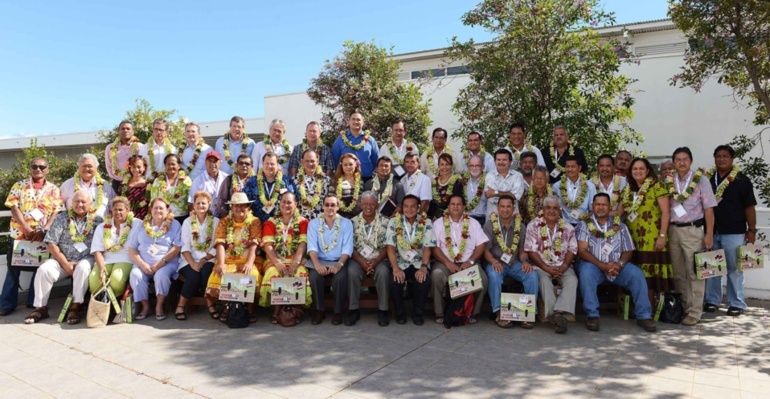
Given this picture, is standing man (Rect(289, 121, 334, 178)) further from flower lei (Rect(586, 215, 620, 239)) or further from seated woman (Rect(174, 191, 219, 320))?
flower lei (Rect(586, 215, 620, 239))

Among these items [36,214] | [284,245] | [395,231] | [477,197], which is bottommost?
[284,245]

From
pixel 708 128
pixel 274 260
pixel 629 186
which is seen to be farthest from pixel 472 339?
pixel 708 128

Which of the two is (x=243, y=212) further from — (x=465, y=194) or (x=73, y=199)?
(x=465, y=194)

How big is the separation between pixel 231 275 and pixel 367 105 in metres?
6.79

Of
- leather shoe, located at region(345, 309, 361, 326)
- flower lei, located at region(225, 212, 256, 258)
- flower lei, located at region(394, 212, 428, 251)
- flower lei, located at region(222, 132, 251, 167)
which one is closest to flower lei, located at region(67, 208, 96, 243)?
flower lei, located at region(225, 212, 256, 258)

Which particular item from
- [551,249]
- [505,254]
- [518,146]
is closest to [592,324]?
[551,249]

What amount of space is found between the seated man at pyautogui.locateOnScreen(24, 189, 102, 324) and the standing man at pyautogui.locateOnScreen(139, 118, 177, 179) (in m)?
1.02

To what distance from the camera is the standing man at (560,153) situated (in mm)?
6652

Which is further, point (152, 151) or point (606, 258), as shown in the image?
point (152, 151)

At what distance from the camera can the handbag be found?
5379 millimetres

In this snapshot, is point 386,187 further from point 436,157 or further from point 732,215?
point 732,215

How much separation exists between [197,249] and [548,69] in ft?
18.7

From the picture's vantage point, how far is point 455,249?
5703 mm

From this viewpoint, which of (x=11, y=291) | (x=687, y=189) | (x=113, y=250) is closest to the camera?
(x=687, y=189)
